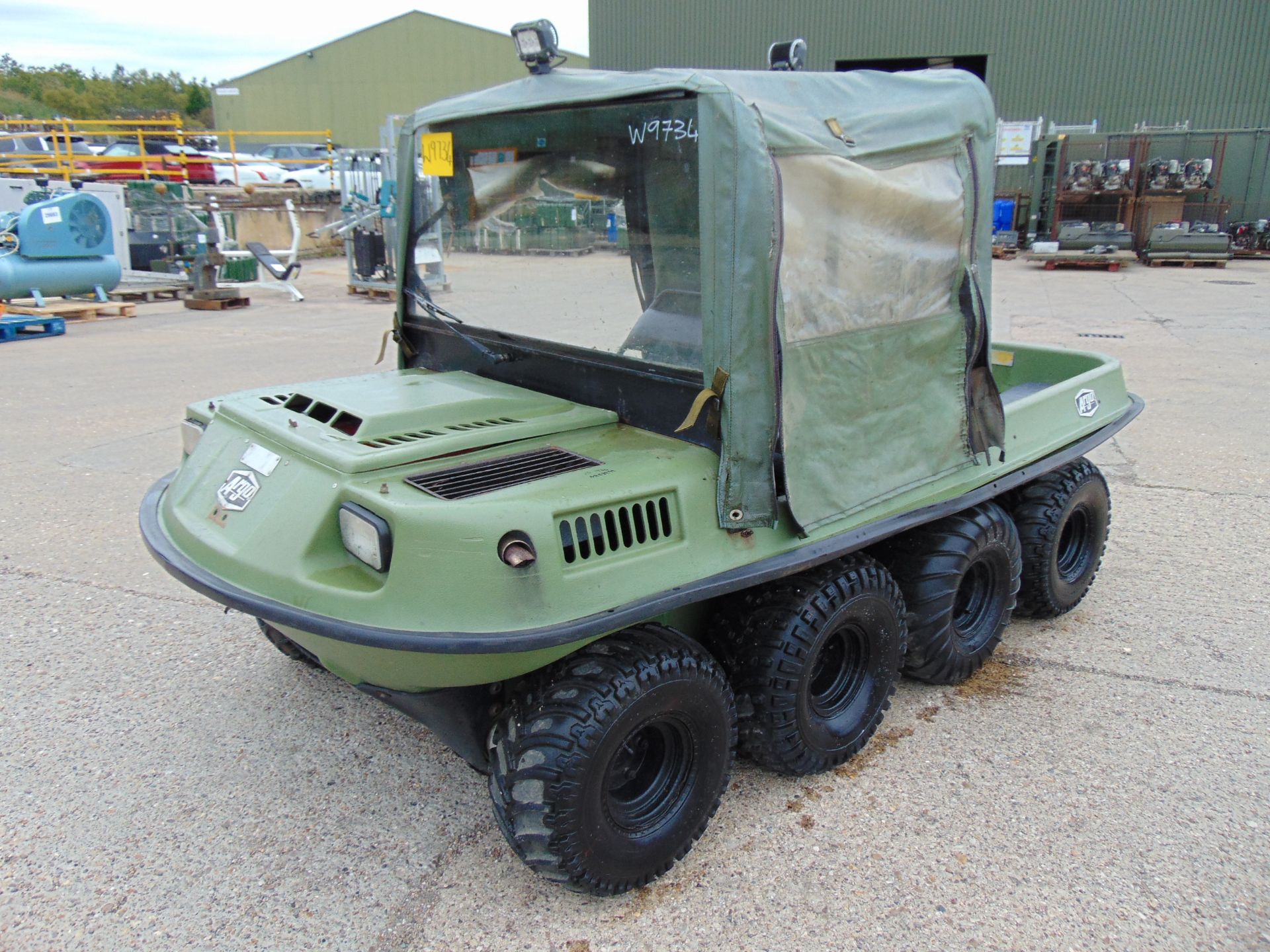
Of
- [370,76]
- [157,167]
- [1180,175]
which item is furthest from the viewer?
[370,76]

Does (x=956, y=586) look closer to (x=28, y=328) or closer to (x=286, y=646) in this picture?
(x=286, y=646)

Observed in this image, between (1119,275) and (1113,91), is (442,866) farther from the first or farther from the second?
(1113,91)

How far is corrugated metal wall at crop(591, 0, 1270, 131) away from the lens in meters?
21.6

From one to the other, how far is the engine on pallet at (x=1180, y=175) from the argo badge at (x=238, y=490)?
2072cm

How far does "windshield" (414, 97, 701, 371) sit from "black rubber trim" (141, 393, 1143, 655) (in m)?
0.61

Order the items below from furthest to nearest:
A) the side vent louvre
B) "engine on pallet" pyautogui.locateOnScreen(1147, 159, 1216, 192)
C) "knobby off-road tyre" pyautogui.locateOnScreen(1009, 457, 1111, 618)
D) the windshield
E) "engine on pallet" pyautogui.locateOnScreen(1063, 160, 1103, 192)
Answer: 1. "engine on pallet" pyautogui.locateOnScreen(1063, 160, 1103, 192)
2. "engine on pallet" pyautogui.locateOnScreen(1147, 159, 1216, 192)
3. "knobby off-road tyre" pyautogui.locateOnScreen(1009, 457, 1111, 618)
4. the windshield
5. the side vent louvre

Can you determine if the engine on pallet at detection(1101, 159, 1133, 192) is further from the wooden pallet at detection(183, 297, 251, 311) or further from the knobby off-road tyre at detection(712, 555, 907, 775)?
the knobby off-road tyre at detection(712, 555, 907, 775)

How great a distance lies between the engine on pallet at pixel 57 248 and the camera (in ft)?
36.3

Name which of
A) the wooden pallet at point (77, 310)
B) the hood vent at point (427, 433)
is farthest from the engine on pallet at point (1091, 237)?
the hood vent at point (427, 433)

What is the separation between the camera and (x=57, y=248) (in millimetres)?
11461

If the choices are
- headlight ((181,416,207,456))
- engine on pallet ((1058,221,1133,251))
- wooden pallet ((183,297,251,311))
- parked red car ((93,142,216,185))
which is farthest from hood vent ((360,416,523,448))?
engine on pallet ((1058,221,1133,251))

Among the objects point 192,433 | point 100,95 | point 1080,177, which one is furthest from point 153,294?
point 100,95

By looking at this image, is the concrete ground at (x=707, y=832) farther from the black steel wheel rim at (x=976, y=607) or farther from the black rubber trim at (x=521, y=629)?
the black rubber trim at (x=521, y=629)

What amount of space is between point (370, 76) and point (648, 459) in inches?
Answer: 1826
